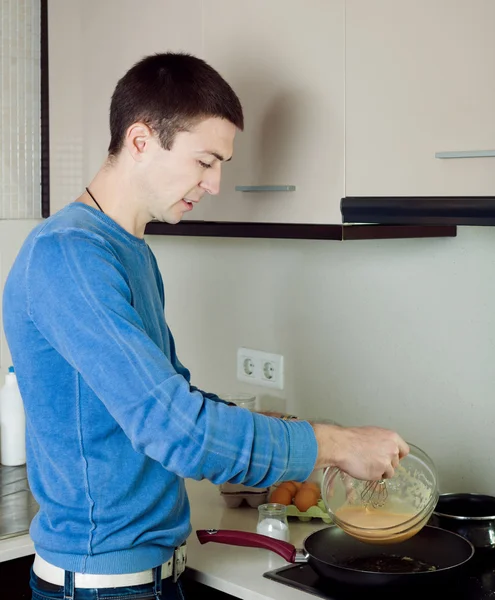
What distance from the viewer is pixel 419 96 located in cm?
149

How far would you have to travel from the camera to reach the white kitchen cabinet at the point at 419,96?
55.4 inches

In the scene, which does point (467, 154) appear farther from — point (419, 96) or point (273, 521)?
point (273, 521)

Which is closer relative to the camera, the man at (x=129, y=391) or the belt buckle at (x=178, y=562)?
the man at (x=129, y=391)

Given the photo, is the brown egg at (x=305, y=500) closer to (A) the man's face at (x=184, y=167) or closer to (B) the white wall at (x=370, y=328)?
(B) the white wall at (x=370, y=328)

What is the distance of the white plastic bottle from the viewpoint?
2291 millimetres

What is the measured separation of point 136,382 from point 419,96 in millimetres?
701

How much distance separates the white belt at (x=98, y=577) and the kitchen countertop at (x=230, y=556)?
0.48ft

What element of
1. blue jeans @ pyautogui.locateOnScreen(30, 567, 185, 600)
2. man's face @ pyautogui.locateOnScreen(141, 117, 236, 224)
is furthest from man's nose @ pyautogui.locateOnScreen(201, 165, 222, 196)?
blue jeans @ pyautogui.locateOnScreen(30, 567, 185, 600)

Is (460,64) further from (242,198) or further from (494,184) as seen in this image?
(242,198)

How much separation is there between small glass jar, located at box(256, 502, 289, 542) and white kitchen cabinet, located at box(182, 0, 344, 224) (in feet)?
1.90

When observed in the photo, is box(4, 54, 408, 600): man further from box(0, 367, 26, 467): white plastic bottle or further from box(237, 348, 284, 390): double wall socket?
box(0, 367, 26, 467): white plastic bottle

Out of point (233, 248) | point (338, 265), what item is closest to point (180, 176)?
point (338, 265)

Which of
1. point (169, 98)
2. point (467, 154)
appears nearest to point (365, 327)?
point (467, 154)

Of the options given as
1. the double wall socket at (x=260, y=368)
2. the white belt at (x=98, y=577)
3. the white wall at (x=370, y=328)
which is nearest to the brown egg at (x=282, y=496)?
the white wall at (x=370, y=328)
